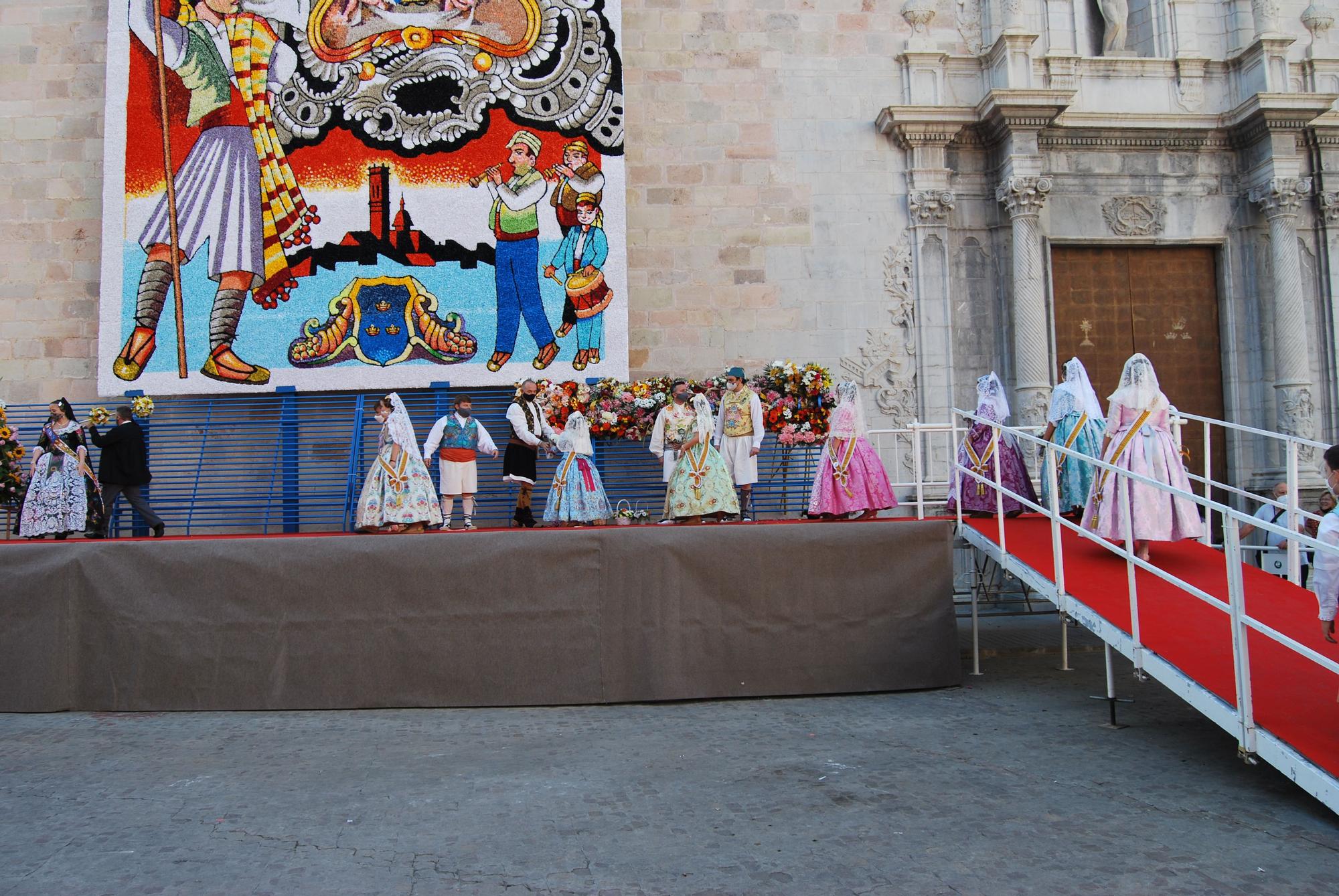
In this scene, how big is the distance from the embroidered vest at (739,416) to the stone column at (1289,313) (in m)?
8.40

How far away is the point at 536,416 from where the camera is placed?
1159 centimetres

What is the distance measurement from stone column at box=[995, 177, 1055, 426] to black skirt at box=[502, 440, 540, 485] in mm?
7084

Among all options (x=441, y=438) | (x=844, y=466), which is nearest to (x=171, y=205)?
(x=441, y=438)

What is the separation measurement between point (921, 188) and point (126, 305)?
450 inches

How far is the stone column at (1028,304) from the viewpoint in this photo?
46.6 ft

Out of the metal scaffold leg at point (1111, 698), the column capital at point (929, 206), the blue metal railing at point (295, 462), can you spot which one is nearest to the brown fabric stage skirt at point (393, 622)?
the metal scaffold leg at point (1111, 698)

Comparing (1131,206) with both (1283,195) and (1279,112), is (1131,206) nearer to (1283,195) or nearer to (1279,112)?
(1283,195)

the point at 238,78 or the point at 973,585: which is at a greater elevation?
the point at 238,78

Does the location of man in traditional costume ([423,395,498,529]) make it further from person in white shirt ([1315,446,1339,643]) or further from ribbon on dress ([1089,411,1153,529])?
person in white shirt ([1315,446,1339,643])

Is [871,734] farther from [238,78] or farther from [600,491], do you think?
[238,78]

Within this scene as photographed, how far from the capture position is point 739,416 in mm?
11578

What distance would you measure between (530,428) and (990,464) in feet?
Result: 16.8

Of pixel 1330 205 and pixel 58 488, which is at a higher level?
pixel 1330 205

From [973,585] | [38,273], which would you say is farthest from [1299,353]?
[38,273]
